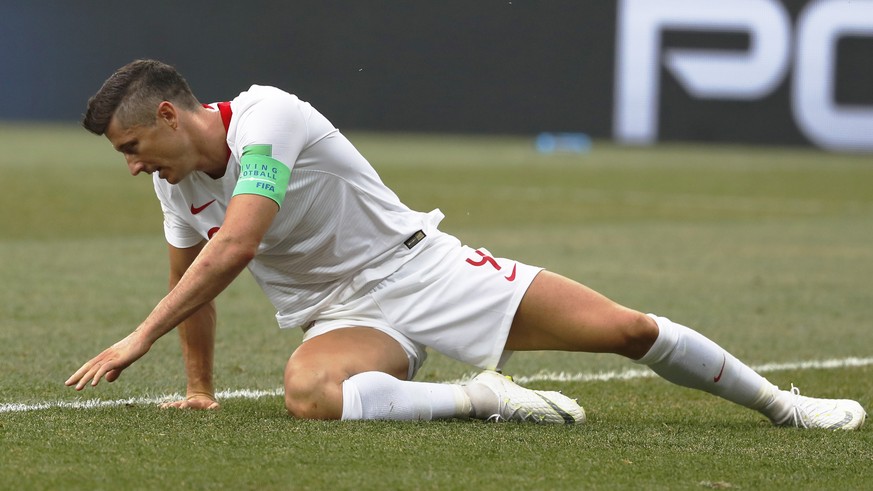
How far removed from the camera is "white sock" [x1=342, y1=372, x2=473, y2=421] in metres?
4.18

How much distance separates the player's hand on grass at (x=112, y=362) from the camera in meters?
3.75

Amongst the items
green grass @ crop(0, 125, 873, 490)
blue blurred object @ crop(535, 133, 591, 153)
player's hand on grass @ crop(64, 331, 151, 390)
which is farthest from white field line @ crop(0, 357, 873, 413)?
blue blurred object @ crop(535, 133, 591, 153)

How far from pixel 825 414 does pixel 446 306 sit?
3.99ft

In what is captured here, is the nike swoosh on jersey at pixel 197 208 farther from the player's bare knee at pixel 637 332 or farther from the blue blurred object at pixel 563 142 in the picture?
the blue blurred object at pixel 563 142

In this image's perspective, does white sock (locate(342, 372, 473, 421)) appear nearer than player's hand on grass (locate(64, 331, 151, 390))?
Answer: No

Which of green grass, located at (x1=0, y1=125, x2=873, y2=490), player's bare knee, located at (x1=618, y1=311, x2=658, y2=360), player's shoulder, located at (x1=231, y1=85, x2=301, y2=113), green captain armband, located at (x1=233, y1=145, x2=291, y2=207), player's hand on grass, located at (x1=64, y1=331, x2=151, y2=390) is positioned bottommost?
green grass, located at (x1=0, y1=125, x2=873, y2=490)

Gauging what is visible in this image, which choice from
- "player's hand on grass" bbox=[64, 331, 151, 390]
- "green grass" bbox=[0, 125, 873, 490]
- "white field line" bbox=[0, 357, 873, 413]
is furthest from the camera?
"white field line" bbox=[0, 357, 873, 413]

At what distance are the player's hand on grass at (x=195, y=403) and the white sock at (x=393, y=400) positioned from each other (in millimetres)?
560

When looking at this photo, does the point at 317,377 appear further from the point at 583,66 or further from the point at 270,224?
the point at 583,66

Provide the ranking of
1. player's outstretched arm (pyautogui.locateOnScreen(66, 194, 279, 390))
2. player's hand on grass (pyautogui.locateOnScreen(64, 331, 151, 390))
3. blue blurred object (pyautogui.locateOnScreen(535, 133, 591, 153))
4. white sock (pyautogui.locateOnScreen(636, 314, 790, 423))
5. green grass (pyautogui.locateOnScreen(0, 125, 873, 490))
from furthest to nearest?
blue blurred object (pyautogui.locateOnScreen(535, 133, 591, 153)), white sock (pyautogui.locateOnScreen(636, 314, 790, 423)), player's outstretched arm (pyautogui.locateOnScreen(66, 194, 279, 390)), player's hand on grass (pyautogui.locateOnScreen(64, 331, 151, 390)), green grass (pyautogui.locateOnScreen(0, 125, 873, 490))

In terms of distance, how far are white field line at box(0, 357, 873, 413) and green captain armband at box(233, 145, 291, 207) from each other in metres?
1.02

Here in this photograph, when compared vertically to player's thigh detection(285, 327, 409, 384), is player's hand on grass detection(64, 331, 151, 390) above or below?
above

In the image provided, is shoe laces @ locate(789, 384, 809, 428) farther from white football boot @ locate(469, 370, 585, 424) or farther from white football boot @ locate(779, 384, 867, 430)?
white football boot @ locate(469, 370, 585, 424)

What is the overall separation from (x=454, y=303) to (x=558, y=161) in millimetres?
16045
